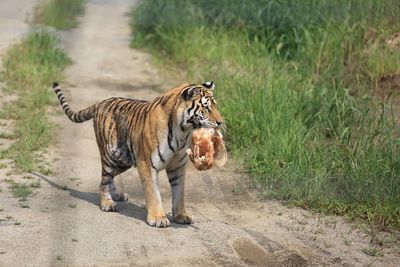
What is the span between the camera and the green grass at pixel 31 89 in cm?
721

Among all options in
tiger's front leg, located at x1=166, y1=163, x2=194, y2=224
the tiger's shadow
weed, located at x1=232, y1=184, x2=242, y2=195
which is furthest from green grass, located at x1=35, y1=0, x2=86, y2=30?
tiger's front leg, located at x1=166, y1=163, x2=194, y2=224

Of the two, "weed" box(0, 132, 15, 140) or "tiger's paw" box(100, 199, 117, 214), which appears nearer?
"tiger's paw" box(100, 199, 117, 214)

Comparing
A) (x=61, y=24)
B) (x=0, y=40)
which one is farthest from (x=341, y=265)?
(x=61, y=24)

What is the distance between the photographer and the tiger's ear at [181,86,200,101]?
5.42m

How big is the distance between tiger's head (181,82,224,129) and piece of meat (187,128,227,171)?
55 millimetres

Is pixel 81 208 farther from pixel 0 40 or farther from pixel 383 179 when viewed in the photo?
pixel 0 40

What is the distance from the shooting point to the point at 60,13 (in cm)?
1236

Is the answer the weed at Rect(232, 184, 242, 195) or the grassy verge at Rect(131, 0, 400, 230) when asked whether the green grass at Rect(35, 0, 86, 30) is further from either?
the weed at Rect(232, 184, 242, 195)

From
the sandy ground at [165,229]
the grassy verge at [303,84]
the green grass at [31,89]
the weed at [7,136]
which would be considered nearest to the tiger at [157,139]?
the sandy ground at [165,229]

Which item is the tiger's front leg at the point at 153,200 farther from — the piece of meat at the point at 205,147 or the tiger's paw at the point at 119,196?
the tiger's paw at the point at 119,196

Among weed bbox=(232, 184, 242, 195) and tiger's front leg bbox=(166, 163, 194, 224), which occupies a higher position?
tiger's front leg bbox=(166, 163, 194, 224)

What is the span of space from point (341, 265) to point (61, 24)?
7.81m

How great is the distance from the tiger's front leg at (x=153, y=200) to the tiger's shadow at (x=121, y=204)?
0.45 feet

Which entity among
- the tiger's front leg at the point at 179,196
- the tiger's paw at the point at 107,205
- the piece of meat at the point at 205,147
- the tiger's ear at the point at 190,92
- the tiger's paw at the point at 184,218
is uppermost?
the tiger's ear at the point at 190,92
